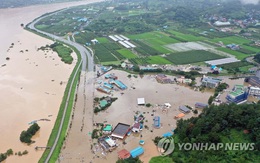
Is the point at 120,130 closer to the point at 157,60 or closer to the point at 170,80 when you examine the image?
the point at 170,80

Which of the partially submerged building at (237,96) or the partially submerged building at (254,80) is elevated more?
the partially submerged building at (237,96)

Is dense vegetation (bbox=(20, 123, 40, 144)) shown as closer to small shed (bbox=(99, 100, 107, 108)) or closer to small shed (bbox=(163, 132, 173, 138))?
small shed (bbox=(99, 100, 107, 108))

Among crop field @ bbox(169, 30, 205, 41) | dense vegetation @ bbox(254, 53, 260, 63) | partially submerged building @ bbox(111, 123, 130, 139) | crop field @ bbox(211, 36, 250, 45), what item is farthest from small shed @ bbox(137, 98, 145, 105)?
crop field @ bbox(211, 36, 250, 45)

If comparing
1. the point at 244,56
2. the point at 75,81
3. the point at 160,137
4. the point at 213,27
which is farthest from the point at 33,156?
the point at 213,27

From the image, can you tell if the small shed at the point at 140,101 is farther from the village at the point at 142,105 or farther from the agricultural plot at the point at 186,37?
the agricultural plot at the point at 186,37

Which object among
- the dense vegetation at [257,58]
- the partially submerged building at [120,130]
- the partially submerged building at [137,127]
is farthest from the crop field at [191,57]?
the partially submerged building at [120,130]

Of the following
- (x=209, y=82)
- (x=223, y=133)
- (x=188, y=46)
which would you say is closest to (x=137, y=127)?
(x=223, y=133)
